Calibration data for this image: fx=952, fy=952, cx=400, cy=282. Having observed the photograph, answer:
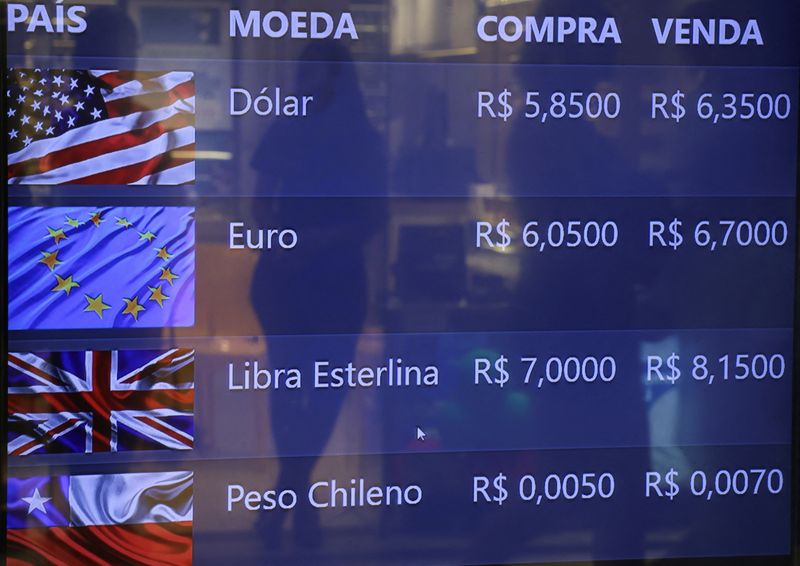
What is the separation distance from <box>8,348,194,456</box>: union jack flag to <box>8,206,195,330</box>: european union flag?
0.10 m

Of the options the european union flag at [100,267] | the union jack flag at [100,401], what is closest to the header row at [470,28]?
the european union flag at [100,267]

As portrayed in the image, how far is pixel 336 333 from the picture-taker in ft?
8.53

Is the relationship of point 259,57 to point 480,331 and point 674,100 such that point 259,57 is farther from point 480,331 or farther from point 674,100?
point 674,100

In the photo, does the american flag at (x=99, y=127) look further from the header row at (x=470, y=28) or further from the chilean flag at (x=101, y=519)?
the chilean flag at (x=101, y=519)

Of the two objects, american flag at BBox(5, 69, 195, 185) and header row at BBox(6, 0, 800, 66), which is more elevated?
header row at BBox(6, 0, 800, 66)

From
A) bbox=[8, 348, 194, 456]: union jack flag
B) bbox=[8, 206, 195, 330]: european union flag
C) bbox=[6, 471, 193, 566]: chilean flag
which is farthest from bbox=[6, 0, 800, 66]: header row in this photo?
bbox=[6, 471, 193, 566]: chilean flag

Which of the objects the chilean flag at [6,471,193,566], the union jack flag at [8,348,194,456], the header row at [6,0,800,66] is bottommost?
the chilean flag at [6,471,193,566]

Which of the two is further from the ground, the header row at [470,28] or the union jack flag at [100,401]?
the header row at [470,28]

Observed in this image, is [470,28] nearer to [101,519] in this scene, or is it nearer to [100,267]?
[100,267]

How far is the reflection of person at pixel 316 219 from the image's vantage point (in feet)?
8.43

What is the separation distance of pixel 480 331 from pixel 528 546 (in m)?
0.63

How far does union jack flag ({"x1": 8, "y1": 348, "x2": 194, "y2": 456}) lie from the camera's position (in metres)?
2.52

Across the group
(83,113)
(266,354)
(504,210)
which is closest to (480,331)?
(504,210)

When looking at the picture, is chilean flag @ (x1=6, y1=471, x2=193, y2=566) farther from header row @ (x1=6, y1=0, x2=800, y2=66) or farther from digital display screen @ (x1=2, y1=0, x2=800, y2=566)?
header row @ (x1=6, y1=0, x2=800, y2=66)
